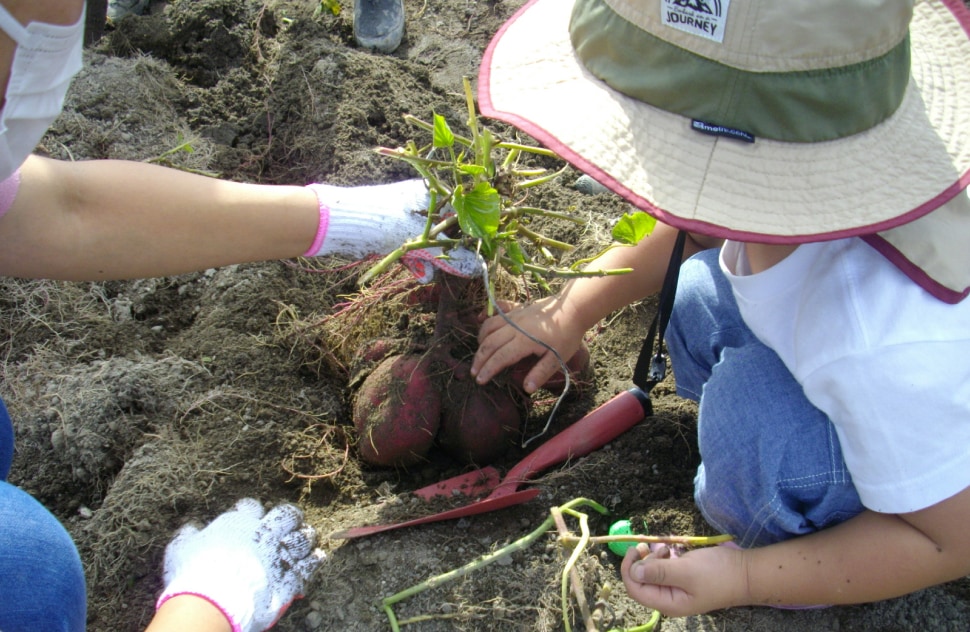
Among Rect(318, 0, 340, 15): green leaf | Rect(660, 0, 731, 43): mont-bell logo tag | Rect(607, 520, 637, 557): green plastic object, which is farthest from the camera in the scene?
Rect(318, 0, 340, 15): green leaf

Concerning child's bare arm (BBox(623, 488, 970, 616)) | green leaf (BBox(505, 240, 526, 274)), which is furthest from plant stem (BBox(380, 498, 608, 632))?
green leaf (BBox(505, 240, 526, 274))

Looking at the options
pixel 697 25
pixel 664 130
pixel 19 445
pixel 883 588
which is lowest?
pixel 19 445

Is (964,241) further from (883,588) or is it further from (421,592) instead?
(421,592)

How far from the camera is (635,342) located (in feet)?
6.15

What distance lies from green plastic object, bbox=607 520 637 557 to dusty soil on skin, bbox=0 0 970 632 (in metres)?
0.03

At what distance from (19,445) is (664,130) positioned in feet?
4.63

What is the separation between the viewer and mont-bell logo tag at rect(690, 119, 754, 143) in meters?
0.92

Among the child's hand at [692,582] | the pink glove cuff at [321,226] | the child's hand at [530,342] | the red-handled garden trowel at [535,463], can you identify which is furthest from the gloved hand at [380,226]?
the child's hand at [692,582]

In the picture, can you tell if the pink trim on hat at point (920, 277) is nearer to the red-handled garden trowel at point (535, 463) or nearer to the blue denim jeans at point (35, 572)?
the red-handled garden trowel at point (535, 463)

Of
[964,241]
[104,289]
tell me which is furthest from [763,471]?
[104,289]

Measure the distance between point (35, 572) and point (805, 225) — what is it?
1137mm

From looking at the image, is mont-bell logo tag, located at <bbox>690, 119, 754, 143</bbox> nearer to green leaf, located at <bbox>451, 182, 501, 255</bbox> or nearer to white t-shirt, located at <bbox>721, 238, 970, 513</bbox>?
white t-shirt, located at <bbox>721, 238, 970, 513</bbox>

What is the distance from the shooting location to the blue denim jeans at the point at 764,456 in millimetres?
1209

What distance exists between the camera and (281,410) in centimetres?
164
